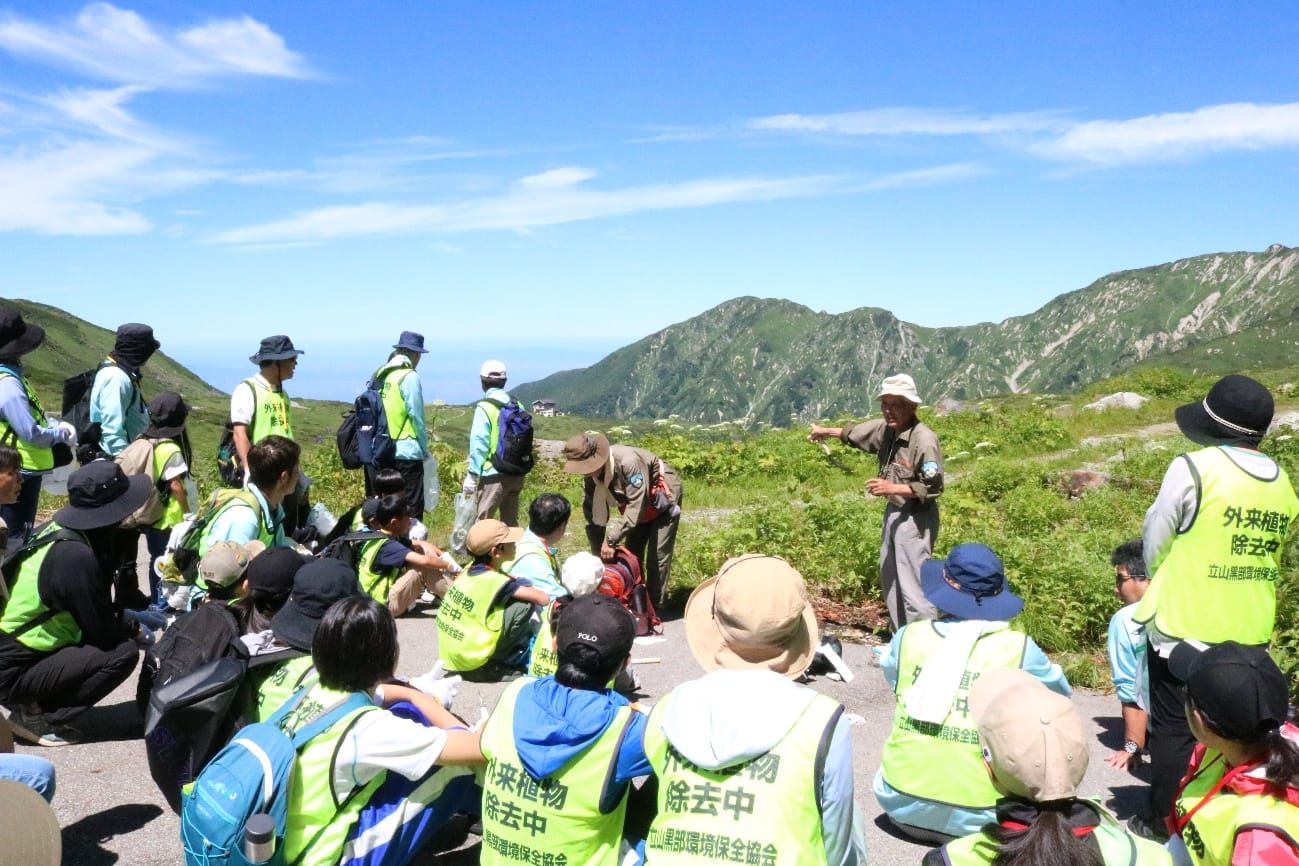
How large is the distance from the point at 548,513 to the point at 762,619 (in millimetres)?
3969

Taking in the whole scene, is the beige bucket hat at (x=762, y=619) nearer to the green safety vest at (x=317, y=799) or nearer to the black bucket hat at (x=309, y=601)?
the green safety vest at (x=317, y=799)

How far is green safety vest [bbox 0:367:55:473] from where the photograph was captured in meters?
7.42

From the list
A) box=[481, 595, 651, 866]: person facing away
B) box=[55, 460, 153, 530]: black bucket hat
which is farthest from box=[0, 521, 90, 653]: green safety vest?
box=[481, 595, 651, 866]: person facing away

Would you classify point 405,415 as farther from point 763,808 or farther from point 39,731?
point 763,808

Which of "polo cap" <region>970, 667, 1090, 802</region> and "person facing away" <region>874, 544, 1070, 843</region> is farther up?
"polo cap" <region>970, 667, 1090, 802</region>

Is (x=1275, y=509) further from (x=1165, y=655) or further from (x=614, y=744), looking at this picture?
(x=614, y=744)

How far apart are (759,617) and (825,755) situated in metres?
0.48

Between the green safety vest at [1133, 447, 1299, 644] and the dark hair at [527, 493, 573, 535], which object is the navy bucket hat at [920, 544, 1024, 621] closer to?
the green safety vest at [1133, 447, 1299, 644]

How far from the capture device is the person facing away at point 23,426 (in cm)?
737

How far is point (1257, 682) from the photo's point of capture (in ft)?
9.99

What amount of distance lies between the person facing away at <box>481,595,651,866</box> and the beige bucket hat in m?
0.43

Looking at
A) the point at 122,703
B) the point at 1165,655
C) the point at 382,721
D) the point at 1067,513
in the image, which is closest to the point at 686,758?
the point at 382,721

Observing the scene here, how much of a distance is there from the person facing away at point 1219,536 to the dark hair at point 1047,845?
217 cm

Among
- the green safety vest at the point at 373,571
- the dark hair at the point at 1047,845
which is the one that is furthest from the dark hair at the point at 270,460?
the dark hair at the point at 1047,845
